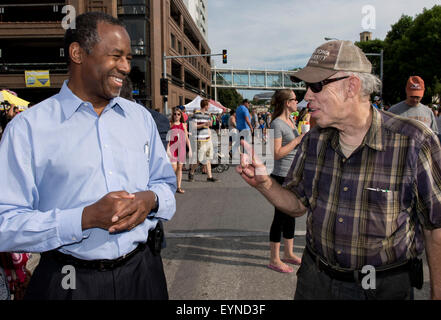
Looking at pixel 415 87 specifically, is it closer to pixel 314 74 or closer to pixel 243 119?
pixel 314 74

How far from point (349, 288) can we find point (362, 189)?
54 centimetres

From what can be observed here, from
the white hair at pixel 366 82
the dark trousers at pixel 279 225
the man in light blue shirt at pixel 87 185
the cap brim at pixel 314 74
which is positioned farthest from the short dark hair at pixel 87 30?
the dark trousers at pixel 279 225

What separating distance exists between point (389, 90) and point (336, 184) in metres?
49.0

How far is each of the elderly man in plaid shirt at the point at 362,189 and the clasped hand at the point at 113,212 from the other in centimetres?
71

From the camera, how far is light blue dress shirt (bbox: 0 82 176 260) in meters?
1.65

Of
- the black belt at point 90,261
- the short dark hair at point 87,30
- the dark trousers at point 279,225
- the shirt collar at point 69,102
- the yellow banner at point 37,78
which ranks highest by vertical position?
the yellow banner at point 37,78

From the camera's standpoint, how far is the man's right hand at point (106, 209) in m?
1.63

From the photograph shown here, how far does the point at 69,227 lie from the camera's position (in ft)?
5.47

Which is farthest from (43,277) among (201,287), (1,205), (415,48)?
(415,48)

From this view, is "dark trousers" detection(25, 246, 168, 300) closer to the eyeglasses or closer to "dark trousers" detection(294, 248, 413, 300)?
"dark trousers" detection(294, 248, 413, 300)

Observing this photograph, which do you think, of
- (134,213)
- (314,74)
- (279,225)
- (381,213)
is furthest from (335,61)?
(279,225)

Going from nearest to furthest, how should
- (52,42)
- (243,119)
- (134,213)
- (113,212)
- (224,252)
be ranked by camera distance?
1. (113,212)
2. (134,213)
3. (224,252)
4. (243,119)
5. (52,42)

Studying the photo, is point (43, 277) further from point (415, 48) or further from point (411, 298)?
point (415, 48)

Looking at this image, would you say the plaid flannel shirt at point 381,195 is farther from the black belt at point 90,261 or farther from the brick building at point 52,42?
the brick building at point 52,42
